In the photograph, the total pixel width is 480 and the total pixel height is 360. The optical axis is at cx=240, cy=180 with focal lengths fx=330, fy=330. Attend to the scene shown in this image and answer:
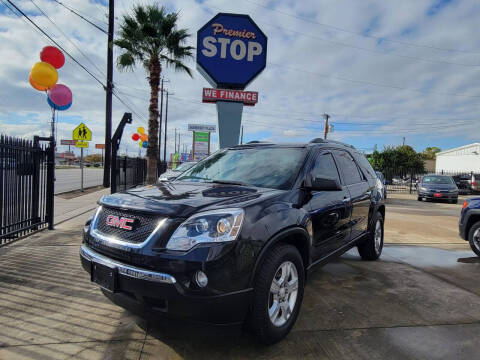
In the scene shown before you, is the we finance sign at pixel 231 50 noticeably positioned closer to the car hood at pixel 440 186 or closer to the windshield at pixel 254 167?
the windshield at pixel 254 167

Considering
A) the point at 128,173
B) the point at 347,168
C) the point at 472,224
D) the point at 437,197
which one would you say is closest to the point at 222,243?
the point at 347,168

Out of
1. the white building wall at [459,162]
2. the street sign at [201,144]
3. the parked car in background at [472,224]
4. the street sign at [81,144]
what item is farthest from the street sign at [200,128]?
the white building wall at [459,162]

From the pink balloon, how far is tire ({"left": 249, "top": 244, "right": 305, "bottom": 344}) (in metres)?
11.2

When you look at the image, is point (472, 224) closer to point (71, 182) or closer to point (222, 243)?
point (222, 243)

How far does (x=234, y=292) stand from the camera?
2250 millimetres

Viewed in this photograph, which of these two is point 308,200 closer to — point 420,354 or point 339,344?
point 339,344

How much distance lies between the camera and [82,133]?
14.7 meters

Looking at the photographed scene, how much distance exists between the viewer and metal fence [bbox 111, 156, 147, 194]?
1178 centimetres

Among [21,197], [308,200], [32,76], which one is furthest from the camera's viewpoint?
[32,76]

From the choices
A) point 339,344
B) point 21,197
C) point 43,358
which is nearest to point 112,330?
point 43,358

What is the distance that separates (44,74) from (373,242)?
10.1 metres

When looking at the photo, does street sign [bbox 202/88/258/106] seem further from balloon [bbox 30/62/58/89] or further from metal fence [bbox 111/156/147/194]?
balloon [bbox 30/62/58/89]

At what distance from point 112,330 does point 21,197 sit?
13.0 feet

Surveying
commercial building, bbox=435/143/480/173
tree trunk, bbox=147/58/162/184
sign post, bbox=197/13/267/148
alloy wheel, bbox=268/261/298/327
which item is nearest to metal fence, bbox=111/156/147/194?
tree trunk, bbox=147/58/162/184
